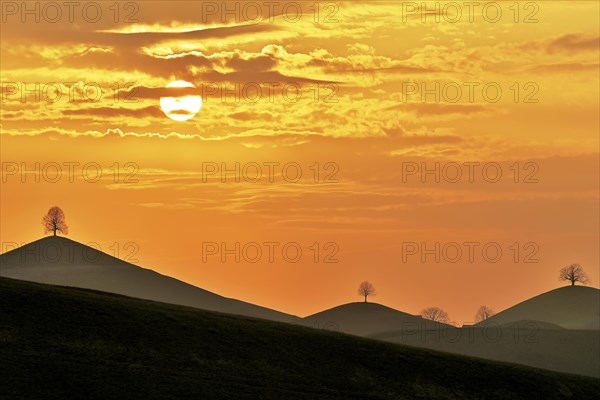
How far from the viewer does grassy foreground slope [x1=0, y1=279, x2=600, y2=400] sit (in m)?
64.9

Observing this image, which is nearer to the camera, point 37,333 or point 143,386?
point 143,386

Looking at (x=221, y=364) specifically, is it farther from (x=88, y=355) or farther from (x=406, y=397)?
(x=406, y=397)

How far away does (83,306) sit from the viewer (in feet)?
264

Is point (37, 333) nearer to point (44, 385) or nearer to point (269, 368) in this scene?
point (44, 385)

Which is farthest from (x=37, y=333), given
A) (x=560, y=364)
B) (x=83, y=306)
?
(x=560, y=364)

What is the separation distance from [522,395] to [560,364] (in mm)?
116986

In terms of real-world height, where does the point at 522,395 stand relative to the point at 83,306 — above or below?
below

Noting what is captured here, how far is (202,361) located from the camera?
73938 mm

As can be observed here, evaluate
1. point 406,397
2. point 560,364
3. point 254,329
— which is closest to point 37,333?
point 254,329

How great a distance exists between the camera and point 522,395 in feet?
282

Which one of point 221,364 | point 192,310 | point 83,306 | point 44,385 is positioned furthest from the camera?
point 192,310

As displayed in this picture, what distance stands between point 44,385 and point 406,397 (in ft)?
102

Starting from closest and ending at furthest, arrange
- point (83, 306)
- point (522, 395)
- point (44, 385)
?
point (44, 385)
point (83, 306)
point (522, 395)

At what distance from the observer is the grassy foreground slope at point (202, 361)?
64.9 metres
